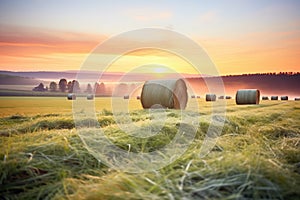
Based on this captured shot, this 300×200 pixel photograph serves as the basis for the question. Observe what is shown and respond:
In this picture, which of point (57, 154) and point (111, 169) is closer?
point (111, 169)

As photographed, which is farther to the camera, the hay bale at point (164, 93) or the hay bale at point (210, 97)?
the hay bale at point (210, 97)

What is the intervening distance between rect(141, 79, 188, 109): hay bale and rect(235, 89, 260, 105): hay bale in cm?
703

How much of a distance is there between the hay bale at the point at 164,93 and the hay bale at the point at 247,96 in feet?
23.1

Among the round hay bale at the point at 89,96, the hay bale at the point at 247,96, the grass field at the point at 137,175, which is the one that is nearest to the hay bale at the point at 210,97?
the hay bale at the point at 247,96

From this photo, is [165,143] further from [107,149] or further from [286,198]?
[286,198]

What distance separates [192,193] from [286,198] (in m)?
0.59

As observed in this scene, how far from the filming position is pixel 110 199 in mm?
1812

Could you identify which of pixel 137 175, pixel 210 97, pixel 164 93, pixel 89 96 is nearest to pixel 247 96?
pixel 210 97

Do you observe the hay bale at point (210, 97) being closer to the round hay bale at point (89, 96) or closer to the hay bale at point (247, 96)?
the hay bale at point (247, 96)

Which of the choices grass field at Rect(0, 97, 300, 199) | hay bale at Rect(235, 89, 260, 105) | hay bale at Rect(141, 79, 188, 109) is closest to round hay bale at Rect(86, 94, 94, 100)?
hay bale at Rect(141, 79, 188, 109)

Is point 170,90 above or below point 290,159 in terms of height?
above

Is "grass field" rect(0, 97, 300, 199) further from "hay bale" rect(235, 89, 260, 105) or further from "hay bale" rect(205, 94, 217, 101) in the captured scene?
"hay bale" rect(205, 94, 217, 101)

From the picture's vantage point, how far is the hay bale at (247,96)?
52.4 ft

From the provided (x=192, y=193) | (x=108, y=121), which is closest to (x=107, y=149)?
(x=192, y=193)
